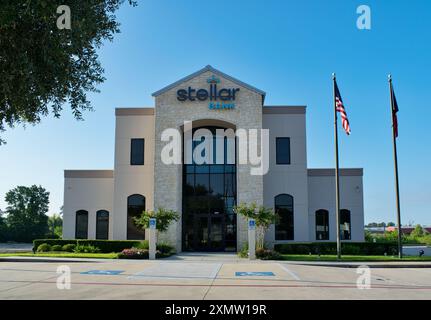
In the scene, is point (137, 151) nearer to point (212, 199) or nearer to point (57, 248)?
point (212, 199)

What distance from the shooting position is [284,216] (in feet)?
104

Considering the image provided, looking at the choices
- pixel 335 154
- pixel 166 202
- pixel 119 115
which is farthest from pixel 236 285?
pixel 119 115

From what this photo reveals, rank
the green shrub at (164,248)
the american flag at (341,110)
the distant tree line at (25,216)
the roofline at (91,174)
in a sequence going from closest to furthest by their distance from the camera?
1. the american flag at (341,110)
2. the green shrub at (164,248)
3. the roofline at (91,174)
4. the distant tree line at (25,216)

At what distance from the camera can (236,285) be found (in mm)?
13891

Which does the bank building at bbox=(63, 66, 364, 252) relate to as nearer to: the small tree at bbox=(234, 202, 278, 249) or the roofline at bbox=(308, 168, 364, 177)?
the roofline at bbox=(308, 168, 364, 177)

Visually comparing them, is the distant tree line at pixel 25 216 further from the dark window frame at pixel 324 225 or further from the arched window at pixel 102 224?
the dark window frame at pixel 324 225

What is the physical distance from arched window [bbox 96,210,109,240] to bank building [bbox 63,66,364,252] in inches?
3.0

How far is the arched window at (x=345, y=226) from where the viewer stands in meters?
32.8

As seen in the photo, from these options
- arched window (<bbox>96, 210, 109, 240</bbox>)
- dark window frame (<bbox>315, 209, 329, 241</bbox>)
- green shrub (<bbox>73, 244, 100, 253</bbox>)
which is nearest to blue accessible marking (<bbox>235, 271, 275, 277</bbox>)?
green shrub (<bbox>73, 244, 100, 253</bbox>)

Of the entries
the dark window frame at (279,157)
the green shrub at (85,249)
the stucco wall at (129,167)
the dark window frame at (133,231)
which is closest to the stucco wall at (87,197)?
the stucco wall at (129,167)

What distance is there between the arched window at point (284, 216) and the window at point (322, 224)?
2.55 m

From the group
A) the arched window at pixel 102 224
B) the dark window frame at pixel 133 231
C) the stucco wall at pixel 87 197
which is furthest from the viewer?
the stucco wall at pixel 87 197

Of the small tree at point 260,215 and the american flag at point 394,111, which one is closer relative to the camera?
the american flag at point 394,111
